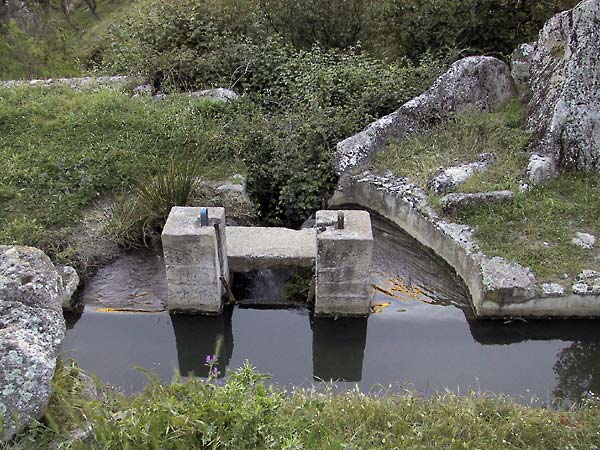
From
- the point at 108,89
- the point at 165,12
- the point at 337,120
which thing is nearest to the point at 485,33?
the point at 337,120

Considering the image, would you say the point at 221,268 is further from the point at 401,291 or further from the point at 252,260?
the point at 401,291

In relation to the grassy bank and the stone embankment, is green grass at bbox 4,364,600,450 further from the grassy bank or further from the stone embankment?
the grassy bank

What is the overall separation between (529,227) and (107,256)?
517 cm

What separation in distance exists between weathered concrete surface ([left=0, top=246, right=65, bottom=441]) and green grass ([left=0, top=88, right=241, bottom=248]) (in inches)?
162

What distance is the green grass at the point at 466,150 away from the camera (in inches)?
328

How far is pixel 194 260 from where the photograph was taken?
645 centimetres

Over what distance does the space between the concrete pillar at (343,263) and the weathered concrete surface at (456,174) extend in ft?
6.06

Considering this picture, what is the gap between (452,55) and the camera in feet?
35.3

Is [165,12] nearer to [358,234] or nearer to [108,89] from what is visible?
[108,89]

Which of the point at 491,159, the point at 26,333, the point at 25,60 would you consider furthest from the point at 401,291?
the point at 25,60

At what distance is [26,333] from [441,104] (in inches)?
305

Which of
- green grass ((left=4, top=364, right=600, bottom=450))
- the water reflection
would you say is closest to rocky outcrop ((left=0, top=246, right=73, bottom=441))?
green grass ((left=4, top=364, right=600, bottom=450))

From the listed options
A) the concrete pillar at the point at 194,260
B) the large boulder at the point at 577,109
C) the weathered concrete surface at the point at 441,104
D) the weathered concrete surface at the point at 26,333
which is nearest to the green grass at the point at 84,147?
the weathered concrete surface at the point at 441,104

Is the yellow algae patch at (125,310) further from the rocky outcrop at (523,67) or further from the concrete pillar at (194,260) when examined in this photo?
the rocky outcrop at (523,67)
